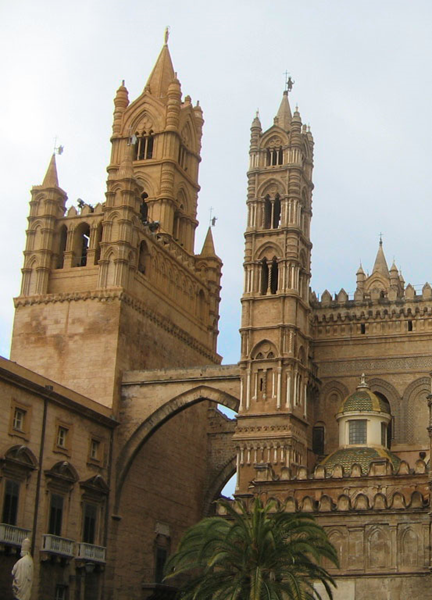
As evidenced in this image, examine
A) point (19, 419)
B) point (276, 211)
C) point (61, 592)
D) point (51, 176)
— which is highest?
point (51, 176)

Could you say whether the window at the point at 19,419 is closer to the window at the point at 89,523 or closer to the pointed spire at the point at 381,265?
the window at the point at 89,523

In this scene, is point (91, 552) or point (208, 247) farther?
point (208, 247)

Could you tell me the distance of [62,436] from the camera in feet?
137

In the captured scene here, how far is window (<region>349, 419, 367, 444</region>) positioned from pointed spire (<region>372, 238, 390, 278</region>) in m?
26.5

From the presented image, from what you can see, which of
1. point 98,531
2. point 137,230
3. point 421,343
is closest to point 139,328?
point 137,230

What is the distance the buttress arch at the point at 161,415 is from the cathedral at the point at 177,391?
0.07 m

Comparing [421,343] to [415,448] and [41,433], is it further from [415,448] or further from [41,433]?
[41,433]

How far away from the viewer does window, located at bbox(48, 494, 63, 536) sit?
3988 cm

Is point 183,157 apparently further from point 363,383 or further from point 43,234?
point 363,383

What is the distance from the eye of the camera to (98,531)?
4350 centimetres

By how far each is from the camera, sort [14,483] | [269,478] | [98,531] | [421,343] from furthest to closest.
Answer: [421,343] < [98,531] < [269,478] < [14,483]

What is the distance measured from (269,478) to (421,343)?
1295 cm

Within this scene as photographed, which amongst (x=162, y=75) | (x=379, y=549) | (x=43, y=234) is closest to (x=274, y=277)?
(x=43, y=234)

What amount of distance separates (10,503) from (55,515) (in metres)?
3.21
